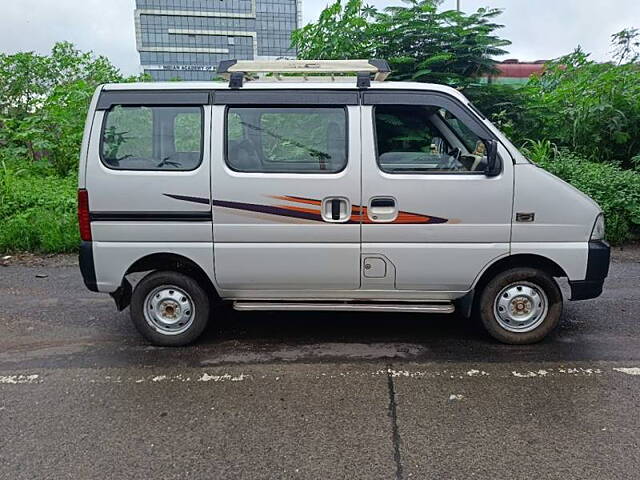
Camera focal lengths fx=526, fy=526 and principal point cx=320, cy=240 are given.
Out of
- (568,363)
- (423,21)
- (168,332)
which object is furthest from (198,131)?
(423,21)

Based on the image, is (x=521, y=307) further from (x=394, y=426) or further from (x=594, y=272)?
(x=394, y=426)

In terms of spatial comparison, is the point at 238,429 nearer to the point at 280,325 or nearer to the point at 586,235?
the point at 280,325

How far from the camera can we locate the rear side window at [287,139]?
400 cm

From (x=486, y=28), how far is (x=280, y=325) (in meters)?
7.40

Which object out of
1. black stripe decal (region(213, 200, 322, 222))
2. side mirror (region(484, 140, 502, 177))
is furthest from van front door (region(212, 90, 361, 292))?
side mirror (region(484, 140, 502, 177))

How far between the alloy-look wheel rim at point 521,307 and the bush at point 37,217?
6067mm

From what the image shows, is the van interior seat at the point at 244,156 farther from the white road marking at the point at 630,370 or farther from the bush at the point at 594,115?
the bush at the point at 594,115

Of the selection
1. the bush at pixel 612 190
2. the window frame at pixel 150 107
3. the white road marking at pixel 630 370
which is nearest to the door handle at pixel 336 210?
the window frame at pixel 150 107

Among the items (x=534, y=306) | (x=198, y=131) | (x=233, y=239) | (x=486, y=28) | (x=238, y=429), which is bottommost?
(x=238, y=429)

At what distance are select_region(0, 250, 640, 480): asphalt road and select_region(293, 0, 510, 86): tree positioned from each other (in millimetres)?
5764

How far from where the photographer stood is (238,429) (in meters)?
3.12

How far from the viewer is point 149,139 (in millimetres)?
4039

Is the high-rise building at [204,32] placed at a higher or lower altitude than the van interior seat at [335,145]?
higher

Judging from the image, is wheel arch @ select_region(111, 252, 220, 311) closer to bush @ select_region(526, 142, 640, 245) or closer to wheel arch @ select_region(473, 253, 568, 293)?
wheel arch @ select_region(473, 253, 568, 293)
